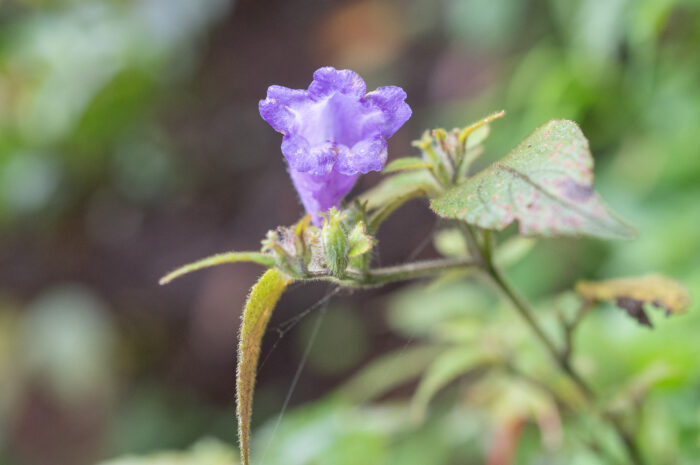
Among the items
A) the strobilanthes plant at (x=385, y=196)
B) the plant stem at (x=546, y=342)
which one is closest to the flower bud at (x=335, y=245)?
the strobilanthes plant at (x=385, y=196)

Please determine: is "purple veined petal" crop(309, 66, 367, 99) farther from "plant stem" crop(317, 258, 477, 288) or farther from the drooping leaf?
the drooping leaf

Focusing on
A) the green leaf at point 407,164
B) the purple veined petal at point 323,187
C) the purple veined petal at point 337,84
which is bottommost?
the green leaf at point 407,164

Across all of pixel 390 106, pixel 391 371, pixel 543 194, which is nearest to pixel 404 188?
pixel 390 106

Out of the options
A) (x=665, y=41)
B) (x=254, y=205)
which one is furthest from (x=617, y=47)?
(x=254, y=205)

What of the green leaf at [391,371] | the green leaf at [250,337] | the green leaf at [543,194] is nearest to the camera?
the green leaf at [543,194]

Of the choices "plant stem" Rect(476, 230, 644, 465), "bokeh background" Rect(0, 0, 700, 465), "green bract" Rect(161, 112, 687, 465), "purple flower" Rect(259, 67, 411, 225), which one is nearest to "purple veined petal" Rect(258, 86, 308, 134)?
"purple flower" Rect(259, 67, 411, 225)

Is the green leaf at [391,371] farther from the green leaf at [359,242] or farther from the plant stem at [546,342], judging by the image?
the green leaf at [359,242]

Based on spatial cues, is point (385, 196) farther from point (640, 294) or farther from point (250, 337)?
point (640, 294)
